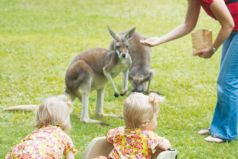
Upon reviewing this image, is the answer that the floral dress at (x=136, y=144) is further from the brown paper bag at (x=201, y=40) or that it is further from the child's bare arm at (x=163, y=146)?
the brown paper bag at (x=201, y=40)

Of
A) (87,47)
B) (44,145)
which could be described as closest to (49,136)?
(44,145)

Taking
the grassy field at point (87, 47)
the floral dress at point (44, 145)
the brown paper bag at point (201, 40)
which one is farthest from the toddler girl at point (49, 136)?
the brown paper bag at point (201, 40)

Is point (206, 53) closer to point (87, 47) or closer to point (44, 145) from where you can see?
point (44, 145)

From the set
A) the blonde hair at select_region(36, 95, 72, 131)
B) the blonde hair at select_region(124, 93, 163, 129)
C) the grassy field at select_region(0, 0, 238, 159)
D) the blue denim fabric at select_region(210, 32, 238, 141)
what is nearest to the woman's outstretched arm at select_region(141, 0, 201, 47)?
the blue denim fabric at select_region(210, 32, 238, 141)

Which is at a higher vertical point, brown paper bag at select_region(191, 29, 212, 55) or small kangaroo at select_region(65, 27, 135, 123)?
brown paper bag at select_region(191, 29, 212, 55)

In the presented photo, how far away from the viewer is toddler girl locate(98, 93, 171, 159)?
3625 millimetres

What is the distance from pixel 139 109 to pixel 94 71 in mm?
2459

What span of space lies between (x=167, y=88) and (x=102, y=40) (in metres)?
3.88

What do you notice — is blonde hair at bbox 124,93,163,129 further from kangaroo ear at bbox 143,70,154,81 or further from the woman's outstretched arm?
kangaroo ear at bbox 143,70,154,81

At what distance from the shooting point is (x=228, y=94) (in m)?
4.96

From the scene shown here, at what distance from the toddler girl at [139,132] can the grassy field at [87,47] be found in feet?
3.67

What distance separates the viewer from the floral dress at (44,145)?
333 cm

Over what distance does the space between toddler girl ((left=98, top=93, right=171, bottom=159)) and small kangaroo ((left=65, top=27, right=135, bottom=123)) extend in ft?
7.15

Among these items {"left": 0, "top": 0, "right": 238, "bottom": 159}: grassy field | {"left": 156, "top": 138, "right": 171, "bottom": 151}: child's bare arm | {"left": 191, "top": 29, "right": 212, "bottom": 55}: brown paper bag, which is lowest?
{"left": 0, "top": 0, "right": 238, "bottom": 159}: grassy field
